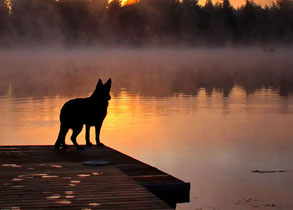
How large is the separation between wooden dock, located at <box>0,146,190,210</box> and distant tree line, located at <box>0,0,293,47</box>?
515ft

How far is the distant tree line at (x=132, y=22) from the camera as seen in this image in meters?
172

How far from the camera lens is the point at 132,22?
171625mm

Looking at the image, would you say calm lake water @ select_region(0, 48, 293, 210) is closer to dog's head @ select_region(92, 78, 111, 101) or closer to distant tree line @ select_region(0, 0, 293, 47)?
dog's head @ select_region(92, 78, 111, 101)

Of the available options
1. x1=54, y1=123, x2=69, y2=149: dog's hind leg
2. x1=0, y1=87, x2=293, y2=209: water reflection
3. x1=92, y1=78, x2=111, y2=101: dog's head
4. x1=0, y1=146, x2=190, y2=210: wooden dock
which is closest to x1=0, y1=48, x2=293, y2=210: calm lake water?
x1=0, y1=87, x2=293, y2=209: water reflection

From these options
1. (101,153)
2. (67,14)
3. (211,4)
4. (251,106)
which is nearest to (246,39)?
(211,4)

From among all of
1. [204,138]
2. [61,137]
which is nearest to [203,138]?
[204,138]

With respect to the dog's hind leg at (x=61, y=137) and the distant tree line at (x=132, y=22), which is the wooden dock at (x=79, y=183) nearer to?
the dog's hind leg at (x=61, y=137)

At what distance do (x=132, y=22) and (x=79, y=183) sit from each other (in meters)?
163

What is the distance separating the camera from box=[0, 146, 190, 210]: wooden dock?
28.0 feet

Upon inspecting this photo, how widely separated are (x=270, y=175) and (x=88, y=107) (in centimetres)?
569

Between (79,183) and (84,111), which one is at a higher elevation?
(84,111)

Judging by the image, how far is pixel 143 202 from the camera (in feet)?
28.2

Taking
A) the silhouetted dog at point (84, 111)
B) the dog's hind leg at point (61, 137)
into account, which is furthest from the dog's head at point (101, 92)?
the dog's hind leg at point (61, 137)

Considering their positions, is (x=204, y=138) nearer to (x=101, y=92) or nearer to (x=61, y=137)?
(x=61, y=137)
